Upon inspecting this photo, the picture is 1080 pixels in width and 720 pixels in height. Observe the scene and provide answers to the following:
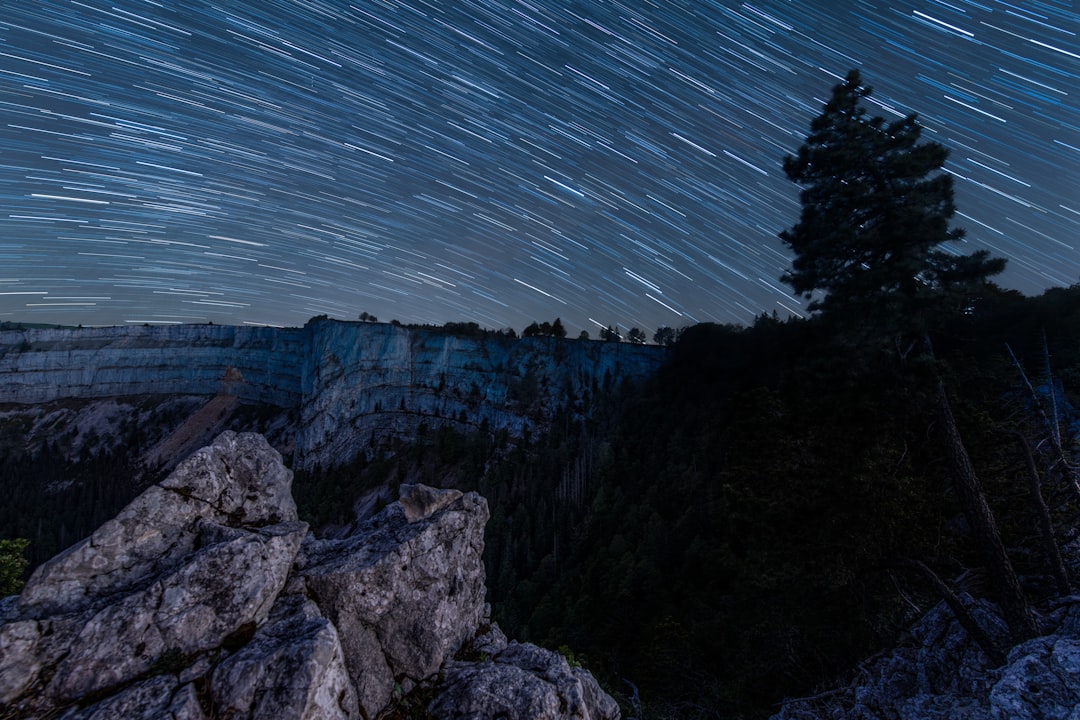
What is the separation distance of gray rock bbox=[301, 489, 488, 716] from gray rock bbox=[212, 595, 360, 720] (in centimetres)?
104

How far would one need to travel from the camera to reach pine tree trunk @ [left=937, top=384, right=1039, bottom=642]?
1131 centimetres

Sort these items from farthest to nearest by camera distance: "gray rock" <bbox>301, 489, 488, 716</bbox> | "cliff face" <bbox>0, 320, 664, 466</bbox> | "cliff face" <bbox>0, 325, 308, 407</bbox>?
1. "cliff face" <bbox>0, 325, 308, 407</bbox>
2. "cliff face" <bbox>0, 320, 664, 466</bbox>
3. "gray rock" <bbox>301, 489, 488, 716</bbox>

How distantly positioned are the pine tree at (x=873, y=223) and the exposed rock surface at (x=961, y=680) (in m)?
8.02

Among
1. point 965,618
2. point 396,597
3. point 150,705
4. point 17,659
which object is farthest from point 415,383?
point 150,705

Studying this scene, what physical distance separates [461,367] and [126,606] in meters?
98.3

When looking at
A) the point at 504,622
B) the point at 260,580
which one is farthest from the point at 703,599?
the point at 260,580

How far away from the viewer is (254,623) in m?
7.00

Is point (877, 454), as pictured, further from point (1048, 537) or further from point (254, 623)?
point (254, 623)

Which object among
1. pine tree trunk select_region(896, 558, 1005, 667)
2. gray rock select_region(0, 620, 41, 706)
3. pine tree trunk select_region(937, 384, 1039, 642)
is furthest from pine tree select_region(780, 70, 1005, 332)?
gray rock select_region(0, 620, 41, 706)

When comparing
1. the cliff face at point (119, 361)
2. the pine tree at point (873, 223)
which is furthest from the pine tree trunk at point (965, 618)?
the cliff face at point (119, 361)

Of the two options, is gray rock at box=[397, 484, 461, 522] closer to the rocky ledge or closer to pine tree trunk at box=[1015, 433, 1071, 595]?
the rocky ledge

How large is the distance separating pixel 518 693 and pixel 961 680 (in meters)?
10.8

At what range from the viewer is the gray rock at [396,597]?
25.7ft

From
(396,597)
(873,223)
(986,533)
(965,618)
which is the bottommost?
(396,597)
